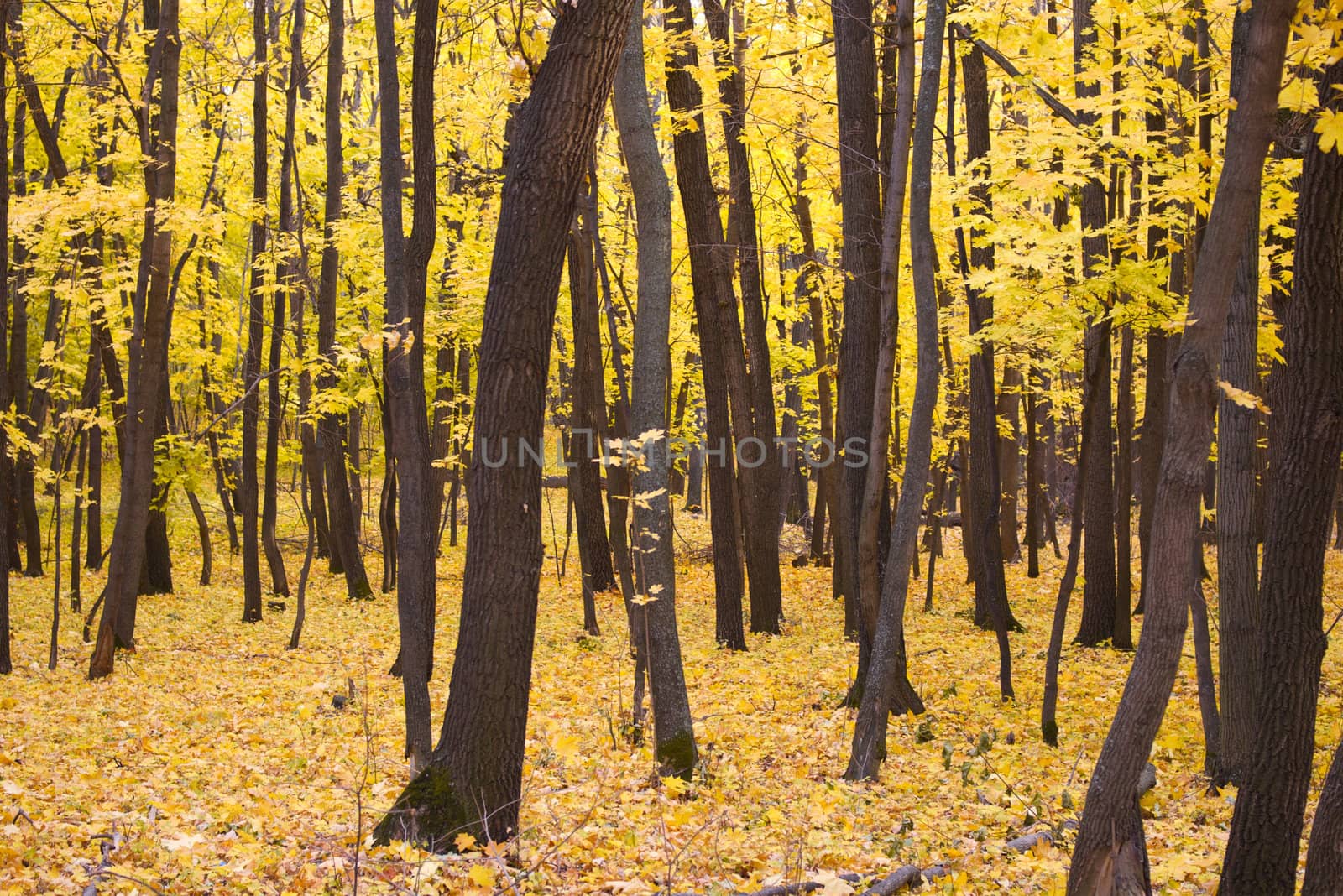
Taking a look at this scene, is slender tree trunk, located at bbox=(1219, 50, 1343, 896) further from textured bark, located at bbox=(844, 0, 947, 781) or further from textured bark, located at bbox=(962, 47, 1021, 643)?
textured bark, located at bbox=(962, 47, 1021, 643)

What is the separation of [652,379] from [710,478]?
242 inches

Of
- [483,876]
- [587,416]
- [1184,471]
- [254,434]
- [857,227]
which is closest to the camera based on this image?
[1184,471]

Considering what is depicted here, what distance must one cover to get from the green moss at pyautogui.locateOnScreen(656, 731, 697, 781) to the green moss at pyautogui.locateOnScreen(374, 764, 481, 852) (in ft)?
→ 6.79

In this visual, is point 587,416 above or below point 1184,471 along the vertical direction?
above

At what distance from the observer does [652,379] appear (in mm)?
6723

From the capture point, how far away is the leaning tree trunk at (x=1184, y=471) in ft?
12.5

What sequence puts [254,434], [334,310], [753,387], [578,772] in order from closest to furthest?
[578,772] < [753,387] < [254,434] < [334,310]

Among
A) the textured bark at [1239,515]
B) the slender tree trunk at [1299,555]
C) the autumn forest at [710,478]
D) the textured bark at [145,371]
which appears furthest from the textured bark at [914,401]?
the textured bark at [145,371]

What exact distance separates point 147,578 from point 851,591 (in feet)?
38.2

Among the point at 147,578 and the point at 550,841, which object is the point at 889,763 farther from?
the point at 147,578

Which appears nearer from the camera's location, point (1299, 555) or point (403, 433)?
point (1299, 555)

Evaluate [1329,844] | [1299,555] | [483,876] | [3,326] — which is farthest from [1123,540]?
[3,326]

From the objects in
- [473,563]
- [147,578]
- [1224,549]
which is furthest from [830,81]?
[147,578]

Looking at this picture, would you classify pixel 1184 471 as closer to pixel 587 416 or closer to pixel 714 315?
pixel 714 315
